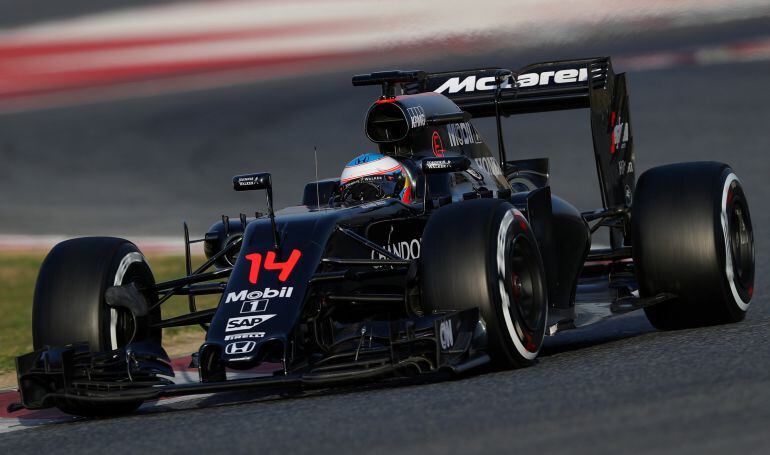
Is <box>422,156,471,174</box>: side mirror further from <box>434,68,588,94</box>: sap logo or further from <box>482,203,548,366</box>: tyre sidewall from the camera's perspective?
<box>434,68,588,94</box>: sap logo

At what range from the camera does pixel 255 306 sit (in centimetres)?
743

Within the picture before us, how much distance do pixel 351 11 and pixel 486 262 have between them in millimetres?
16222

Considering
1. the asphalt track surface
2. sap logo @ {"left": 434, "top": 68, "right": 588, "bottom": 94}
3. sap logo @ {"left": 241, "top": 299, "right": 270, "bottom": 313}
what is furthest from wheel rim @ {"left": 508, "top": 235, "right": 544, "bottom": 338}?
sap logo @ {"left": 434, "top": 68, "right": 588, "bottom": 94}

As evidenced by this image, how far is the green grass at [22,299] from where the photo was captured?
38.1 feet

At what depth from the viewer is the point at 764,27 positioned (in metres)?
23.4

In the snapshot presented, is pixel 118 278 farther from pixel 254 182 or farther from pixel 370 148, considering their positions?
pixel 370 148

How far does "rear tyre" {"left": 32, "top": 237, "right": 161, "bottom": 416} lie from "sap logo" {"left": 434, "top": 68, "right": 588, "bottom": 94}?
3.41 metres

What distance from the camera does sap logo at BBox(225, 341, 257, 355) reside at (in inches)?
282

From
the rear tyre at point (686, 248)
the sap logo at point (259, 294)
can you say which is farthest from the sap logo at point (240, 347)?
the rear tyre at point (686, 248)

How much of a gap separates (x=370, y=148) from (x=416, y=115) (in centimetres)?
1007

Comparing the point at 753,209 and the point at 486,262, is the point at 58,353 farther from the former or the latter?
the point at 753,209

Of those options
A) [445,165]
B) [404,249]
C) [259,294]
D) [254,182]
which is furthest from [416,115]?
[259,294]

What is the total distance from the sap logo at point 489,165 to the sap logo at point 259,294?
2.43 m

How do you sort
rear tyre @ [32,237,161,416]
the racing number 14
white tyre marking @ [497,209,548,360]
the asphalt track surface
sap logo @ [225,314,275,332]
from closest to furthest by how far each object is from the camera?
the asphalt track surface
sap logo @ [225,314,275,332]
white tyre marking @ [497,209,548,360]
the racing number 14
rear tyre @ [32,237,161,416]
